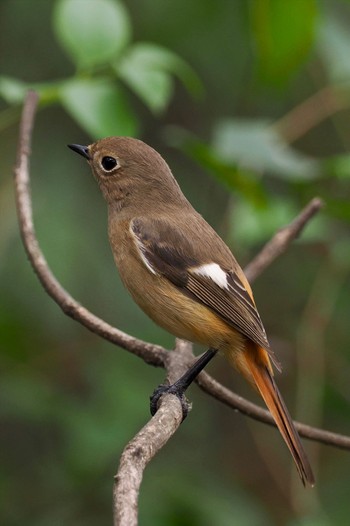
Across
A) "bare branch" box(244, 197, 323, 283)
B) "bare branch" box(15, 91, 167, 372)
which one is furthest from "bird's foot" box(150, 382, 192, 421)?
"bare branch" box(244, 197, 323, 283)

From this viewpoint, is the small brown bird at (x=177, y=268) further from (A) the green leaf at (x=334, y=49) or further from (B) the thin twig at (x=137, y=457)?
(A) the green leaf at (x=334, y=49)

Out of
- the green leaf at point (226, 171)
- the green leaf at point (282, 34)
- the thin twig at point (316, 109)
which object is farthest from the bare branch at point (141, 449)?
the thin twig at point (316, 109)

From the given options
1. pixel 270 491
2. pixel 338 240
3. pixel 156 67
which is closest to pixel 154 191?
pixel 156 67

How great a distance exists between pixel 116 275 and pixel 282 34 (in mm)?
1851

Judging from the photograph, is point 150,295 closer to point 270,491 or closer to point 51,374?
point 51,374

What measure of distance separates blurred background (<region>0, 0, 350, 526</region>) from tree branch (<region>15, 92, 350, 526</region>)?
0.66ft

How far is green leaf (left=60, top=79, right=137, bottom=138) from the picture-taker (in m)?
3.76

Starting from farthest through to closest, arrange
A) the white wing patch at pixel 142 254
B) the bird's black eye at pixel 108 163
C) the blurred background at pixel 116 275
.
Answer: the bird's black eye at pixel 108 163 → the blurred background at pixel 116 275 → the white wing patch at pixel 142 254

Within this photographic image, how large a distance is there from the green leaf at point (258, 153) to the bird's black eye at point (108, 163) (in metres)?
0.45

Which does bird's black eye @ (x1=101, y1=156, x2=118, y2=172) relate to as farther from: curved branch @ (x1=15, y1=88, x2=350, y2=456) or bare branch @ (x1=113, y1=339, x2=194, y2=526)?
bare branch @ (x1=113, y1=339, x2=194, y2=526)

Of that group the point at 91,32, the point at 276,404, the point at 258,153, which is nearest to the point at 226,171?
the point at 258,153

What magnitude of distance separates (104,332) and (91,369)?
1839mm

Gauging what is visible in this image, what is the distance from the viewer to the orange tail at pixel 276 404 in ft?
10.4

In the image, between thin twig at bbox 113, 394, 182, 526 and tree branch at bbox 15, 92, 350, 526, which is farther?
tree branch at bbox 15, 92, 350, 526
